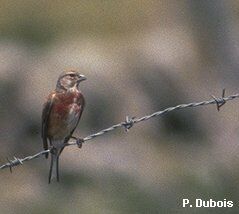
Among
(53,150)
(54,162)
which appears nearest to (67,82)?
(53,150)

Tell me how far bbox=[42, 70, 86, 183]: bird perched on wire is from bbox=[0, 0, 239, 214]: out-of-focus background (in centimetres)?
385

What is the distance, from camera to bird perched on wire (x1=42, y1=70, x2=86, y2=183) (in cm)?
1082

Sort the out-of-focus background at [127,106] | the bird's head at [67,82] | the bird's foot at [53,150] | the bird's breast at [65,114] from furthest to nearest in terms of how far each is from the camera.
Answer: the out-of-focus background at [127,106]
the bird's foot at [53,150]
the bird's head at [67,82]
the bird's breast at [65,114]

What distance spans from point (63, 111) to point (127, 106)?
6.13m

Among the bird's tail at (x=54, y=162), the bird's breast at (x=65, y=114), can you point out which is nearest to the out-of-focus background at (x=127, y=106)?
the bird's tail at (x=54, y=162)

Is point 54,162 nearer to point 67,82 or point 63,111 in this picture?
point 63,111

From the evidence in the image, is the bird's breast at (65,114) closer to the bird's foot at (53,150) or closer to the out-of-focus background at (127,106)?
the bird's foot at (53,150)

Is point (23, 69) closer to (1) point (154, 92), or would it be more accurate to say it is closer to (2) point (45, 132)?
(1) point (154, 92)

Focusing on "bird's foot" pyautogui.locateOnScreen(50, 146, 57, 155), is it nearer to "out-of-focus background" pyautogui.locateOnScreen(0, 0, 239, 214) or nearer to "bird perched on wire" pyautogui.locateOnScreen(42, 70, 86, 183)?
"bird perched on wire" pyautogui.locateOnScreen(42, 70, 86, 183)

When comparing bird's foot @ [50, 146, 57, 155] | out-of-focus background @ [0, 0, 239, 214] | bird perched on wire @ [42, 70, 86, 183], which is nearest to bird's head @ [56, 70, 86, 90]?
bird perched on wire @ [42, 70, 86, 183]

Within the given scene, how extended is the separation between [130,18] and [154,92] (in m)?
2.38

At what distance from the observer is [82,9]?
20.1 m

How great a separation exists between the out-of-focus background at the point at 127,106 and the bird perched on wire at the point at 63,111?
3.85 m

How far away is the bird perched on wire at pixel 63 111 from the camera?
426 inches
